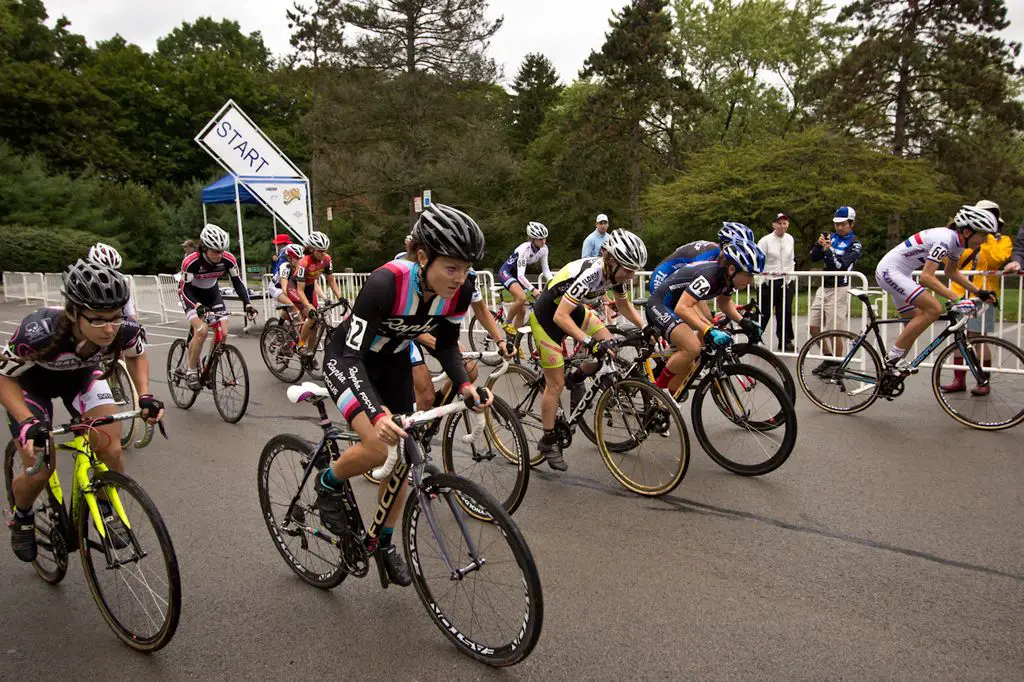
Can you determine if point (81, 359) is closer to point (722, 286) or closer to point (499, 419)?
point (499, 419)

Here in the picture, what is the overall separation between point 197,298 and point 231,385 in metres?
1.37

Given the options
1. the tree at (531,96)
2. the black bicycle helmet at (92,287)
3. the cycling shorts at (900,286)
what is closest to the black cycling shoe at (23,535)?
the black bicycle helmet at (92,287)

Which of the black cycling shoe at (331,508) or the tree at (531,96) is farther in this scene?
the tree at (531,96)

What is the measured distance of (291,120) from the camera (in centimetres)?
5562

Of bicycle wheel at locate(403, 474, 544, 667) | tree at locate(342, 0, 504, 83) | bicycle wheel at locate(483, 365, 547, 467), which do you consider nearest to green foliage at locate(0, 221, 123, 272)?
tree at locate(342, 0, 504, 83)

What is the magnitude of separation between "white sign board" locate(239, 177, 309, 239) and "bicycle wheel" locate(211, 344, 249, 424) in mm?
9764

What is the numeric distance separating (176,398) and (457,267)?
6.70 m

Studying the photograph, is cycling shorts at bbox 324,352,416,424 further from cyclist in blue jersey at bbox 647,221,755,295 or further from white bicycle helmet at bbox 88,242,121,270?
white bicycle helmet at bbox 88,242,121,270

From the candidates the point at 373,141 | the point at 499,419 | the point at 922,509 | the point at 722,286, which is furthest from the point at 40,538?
the point at 373,141

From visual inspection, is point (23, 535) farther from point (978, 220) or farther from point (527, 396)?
point (978, 220)

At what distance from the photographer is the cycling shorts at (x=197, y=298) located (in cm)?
867

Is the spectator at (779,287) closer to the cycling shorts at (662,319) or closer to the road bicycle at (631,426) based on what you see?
the cycling shorts at (662,319)

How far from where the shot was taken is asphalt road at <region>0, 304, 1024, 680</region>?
332cm

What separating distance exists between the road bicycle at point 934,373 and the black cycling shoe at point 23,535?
22.1 ft
